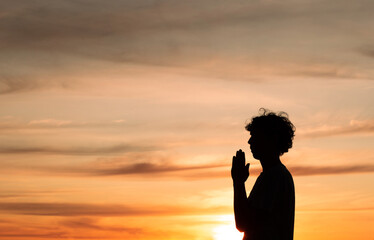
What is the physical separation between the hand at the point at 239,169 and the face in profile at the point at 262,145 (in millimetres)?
238

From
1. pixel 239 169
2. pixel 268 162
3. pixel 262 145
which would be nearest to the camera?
pixel 239 169

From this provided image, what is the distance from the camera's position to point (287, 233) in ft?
27.2

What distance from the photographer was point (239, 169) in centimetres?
838

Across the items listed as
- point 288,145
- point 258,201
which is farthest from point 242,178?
point 288,145

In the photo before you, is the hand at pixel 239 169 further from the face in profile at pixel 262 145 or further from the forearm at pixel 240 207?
the face in profile at pixel 262 145

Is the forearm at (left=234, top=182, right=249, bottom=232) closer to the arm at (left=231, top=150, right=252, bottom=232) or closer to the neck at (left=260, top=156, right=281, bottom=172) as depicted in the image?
the arm at (left=231, top=150, right=252, bottom=232)

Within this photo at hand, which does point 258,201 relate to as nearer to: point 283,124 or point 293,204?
point 293,204

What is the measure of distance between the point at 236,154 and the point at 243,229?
86 centimetres

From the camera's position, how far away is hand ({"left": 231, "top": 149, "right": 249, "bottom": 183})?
27.3 feet

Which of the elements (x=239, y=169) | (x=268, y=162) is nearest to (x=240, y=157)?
(x=239, y=169)

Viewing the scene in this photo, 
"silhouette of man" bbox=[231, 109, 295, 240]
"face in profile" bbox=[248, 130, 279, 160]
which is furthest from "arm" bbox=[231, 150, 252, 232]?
"face in profile" bbox=[248, 130, 279, 160]

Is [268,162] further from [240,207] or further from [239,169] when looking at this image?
[240,207]

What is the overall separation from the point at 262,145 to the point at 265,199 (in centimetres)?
73

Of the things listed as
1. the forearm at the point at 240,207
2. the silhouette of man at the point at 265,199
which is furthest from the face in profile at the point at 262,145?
the forearm at the point at 240,207
